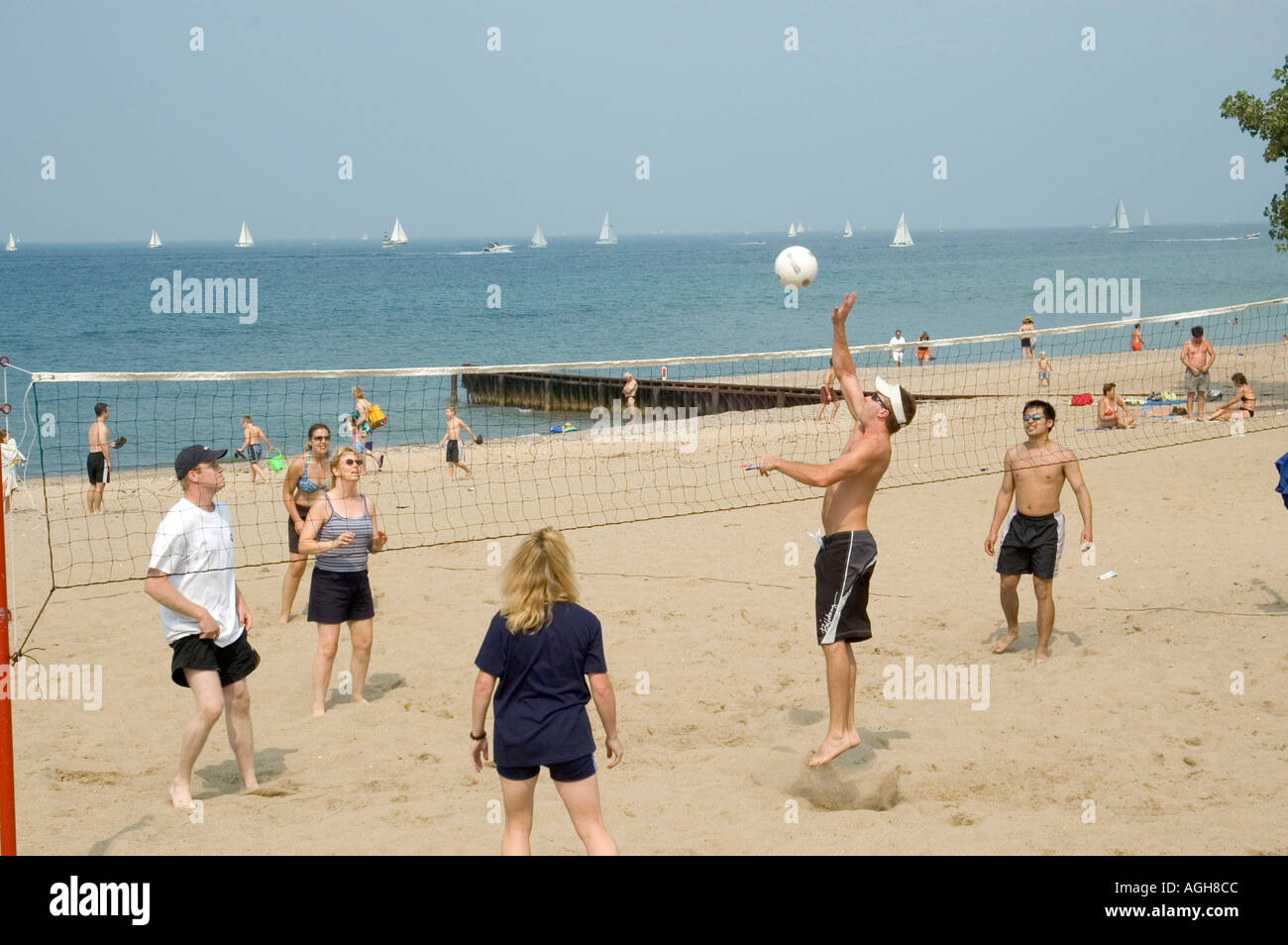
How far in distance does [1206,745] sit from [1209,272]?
284 ft

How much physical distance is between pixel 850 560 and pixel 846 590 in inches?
5.8

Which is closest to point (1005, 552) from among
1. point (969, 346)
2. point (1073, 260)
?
point (969, 346)

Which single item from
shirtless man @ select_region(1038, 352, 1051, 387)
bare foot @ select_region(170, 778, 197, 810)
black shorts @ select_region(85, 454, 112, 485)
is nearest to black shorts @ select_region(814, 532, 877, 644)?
bare foot @ select_region(170, 778, 197, 810)

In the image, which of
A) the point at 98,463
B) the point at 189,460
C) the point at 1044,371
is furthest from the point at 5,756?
the point at 1044,371

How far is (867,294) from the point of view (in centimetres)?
7525

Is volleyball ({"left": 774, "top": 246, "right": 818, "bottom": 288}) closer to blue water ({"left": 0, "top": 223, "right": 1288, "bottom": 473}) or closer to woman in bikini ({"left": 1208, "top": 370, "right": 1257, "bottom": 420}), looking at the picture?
blue water ({"left": 0, "top": 223, "right": 1288, "bottom": 473})

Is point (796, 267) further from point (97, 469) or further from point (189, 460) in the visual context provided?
point (97, 469)

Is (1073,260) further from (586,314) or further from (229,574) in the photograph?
(229,574)

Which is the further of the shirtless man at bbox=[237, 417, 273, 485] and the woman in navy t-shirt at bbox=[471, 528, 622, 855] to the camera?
the shirtless man at bbox=[237, 417, 273, 485]

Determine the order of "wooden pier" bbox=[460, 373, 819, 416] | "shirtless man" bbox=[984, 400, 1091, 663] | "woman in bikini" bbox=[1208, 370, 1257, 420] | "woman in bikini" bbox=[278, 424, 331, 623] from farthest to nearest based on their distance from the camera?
"wooden pier" bbox=[460, 373, 819, 416], "woman in bikini" bbox=[1208, 370, 1257, 420], "woman in bikini" bbox=[278, 424, 331, 623], "shirtless man" bbox=[984, 400, 1091, 663]

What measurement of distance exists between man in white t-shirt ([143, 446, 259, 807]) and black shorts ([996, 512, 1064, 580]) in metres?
4.55

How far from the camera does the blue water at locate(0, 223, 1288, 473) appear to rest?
28.8m

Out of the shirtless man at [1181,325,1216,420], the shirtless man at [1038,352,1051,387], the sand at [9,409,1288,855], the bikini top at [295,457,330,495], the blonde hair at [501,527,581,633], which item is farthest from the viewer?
the shirtless man at [1038,352,1051,387]

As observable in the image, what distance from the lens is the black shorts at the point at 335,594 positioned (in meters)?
6.92
